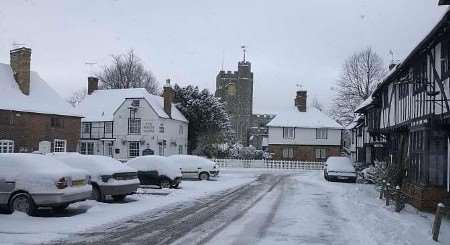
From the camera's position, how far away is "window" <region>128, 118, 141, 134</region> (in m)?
55.0

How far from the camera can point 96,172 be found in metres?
17.7

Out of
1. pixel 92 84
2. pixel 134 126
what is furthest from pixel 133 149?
pixel 92 84

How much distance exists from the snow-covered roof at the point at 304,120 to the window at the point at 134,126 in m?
16.7

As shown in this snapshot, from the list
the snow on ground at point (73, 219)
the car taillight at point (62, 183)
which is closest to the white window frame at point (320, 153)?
the snow on ground at point (73, 219)

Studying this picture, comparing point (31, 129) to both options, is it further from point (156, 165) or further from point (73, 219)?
point (73, 219)

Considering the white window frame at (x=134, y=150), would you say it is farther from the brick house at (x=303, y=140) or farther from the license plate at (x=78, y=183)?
the license plate at (x=78, y=183)

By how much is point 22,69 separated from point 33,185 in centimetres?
3118

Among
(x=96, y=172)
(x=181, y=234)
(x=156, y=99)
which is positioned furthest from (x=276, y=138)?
(x=181, y=234)

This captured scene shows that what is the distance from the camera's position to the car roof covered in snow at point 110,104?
55.8 meters

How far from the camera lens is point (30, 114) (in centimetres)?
4181

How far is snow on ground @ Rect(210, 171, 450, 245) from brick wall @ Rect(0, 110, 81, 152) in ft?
84.4

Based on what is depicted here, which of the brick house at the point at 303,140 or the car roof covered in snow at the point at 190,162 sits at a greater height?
the brick house at the point at 303,140

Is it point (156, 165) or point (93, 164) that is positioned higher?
point (93, 164)

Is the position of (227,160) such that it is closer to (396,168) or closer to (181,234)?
(396,168)
